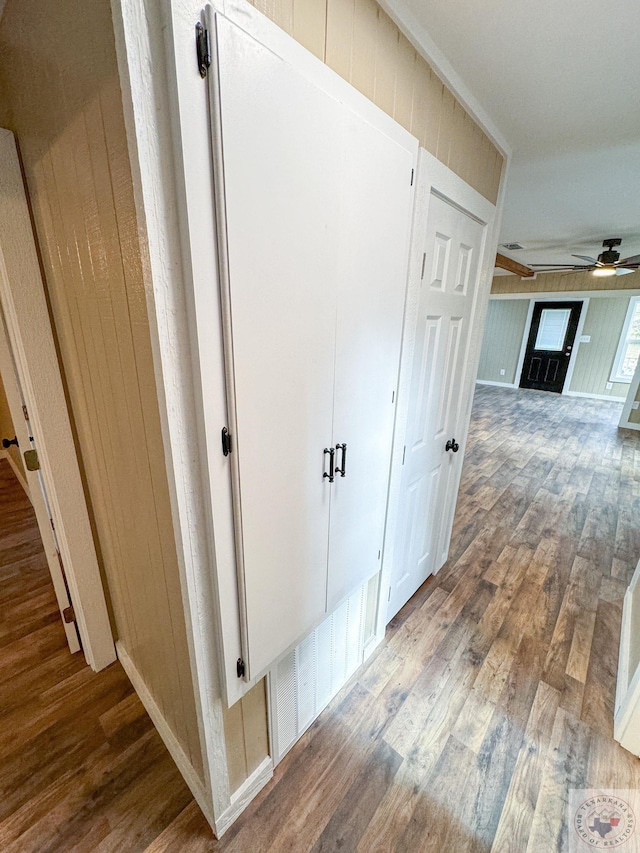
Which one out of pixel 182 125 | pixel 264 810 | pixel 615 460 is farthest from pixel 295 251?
pixel 615 460

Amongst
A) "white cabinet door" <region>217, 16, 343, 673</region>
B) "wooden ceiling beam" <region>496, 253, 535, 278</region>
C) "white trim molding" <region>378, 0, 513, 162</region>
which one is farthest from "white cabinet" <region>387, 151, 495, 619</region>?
"wooden ceiling beam" <region>496, 253, 535, 278</region>

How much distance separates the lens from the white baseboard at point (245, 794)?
42.8 inches

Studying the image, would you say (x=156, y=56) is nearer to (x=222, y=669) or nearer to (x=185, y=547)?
(x=185, y=547)

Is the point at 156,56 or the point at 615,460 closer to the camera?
the point at 156,56

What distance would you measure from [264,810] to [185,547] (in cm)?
109

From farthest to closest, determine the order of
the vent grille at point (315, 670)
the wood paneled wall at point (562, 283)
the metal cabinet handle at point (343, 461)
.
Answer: the wood paneled wall at point (562, 283), the vent grille at point (315, 670), the metal cabinet handle at point (343, 461)

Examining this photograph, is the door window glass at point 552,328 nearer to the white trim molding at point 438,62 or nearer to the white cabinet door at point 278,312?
the white trim molding at point 438,62

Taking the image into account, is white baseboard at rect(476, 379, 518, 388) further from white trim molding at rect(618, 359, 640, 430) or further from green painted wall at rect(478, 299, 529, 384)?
white trim molding at rect(618, 359, 640, 430)

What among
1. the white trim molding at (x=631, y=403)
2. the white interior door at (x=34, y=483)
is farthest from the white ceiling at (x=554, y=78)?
the white trim molding at (x=631, y=403)

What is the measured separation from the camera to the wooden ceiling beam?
15.8 feet

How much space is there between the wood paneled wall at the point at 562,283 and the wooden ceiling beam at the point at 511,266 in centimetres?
45

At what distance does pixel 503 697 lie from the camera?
1533 mm

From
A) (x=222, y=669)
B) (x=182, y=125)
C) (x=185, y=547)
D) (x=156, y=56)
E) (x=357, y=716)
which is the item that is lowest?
(x=357, y=716)

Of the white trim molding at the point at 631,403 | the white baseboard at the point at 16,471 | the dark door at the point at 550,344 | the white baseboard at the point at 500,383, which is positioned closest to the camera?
A: the white baseboard at the point at 16,471
